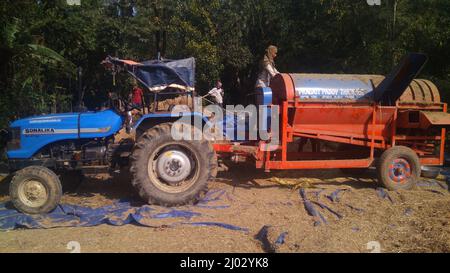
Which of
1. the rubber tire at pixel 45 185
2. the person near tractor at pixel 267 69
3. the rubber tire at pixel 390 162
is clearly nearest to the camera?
the rubber tire at pixel 45 185

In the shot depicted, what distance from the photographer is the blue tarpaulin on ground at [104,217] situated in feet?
18.2

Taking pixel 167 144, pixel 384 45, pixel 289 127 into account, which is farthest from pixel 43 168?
pixel 384 45

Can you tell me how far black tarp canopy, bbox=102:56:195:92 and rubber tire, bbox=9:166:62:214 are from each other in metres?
2.01

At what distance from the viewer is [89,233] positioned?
5.26 meters

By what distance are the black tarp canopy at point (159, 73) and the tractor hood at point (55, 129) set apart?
868 millimetres

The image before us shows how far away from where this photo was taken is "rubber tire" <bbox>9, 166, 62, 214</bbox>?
19.5 ft

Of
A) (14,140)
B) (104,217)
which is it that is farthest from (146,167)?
(14,140)

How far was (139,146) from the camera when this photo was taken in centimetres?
613

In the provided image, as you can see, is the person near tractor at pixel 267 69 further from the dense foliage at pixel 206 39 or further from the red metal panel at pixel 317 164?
the dense foliage at pixel 206 39

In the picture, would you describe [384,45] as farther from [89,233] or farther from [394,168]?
[89,233]

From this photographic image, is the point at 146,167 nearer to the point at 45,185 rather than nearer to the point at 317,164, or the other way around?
the point at 45,185

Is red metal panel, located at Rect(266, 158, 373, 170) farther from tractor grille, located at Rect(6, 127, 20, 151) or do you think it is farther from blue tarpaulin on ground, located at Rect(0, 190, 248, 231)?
tractor grille, located at Rect(6, 127, 20, 151)

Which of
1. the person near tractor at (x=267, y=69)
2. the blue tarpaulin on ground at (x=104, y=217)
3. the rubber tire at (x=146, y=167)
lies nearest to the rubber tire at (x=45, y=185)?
the blue tarpaulin on ground at (x=104, y=217)

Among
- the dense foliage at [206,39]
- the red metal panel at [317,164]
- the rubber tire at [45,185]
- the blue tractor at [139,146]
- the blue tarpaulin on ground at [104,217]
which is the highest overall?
the dense foliage at [206,39]
